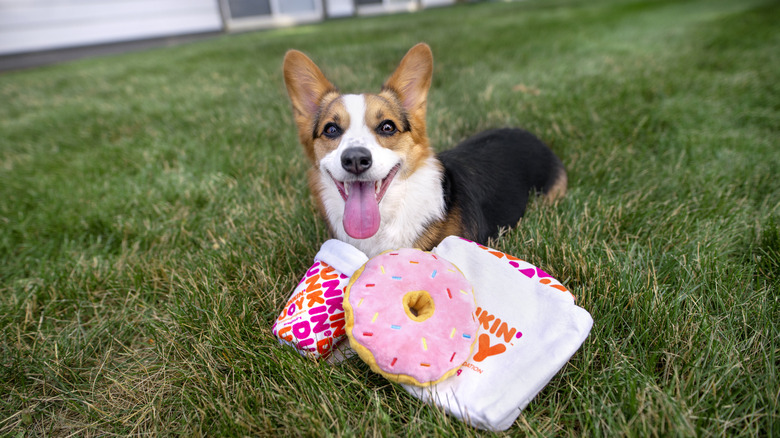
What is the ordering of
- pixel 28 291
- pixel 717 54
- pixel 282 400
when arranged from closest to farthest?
1. pixel 282 400
2. pixel 28 291
3. pixel 717 54

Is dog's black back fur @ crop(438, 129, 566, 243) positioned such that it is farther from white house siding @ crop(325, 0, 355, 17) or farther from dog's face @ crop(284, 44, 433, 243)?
white house siding @ crop(325, 0, 355, 17)

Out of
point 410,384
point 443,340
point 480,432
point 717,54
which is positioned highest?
point 717,54

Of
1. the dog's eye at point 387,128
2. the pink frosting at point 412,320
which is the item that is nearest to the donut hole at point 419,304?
the pink frosting at point 412,320

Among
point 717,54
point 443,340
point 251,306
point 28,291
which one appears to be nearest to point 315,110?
point 251,306

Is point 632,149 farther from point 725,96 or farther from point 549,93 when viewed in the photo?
point 725,96

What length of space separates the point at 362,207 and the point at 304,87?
88cm

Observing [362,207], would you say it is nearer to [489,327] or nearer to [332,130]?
[332,130]

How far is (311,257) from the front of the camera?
7.00 feet

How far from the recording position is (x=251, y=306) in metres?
1.77

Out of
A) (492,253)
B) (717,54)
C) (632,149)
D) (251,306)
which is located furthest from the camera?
(717,54)

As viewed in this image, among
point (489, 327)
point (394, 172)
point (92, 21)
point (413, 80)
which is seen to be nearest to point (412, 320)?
point (489, 327)

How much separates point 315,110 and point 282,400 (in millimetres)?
1550

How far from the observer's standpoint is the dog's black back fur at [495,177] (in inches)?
82.4

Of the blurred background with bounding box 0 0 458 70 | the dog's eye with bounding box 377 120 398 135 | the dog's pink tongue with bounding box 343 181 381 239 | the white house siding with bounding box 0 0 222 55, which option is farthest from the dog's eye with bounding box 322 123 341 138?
the white house siding with bounding box 0 0 222 55
